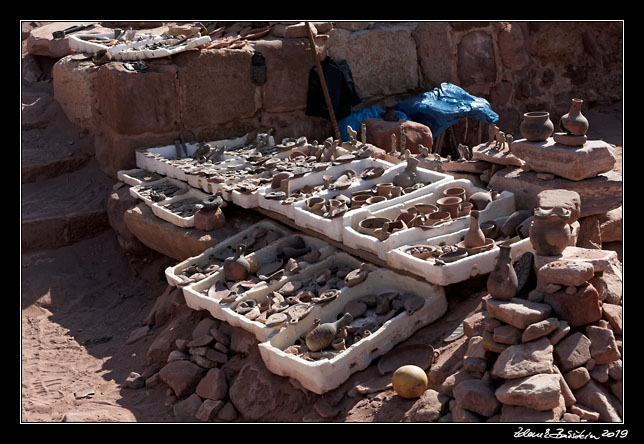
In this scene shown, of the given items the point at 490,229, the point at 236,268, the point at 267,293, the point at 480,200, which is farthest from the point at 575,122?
the point at 236,268

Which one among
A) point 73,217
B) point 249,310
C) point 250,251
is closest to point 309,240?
point 250,251

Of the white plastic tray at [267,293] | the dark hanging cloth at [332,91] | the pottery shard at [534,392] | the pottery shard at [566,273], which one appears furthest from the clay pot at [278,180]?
the pottery shard at [534,392]

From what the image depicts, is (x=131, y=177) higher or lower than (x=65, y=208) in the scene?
higher

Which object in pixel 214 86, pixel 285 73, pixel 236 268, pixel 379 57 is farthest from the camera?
pixel 379 57

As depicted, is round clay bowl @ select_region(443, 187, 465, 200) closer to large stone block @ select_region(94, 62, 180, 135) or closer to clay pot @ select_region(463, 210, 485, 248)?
clay pot @ select_region(463, 210, 485, 248)

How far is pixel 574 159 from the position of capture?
7258mm

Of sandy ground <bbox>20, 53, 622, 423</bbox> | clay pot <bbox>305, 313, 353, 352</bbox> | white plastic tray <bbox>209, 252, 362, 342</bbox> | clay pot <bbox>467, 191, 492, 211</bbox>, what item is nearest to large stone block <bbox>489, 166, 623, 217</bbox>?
clay pot <bbox>467, 191, 492, 211</bbox>

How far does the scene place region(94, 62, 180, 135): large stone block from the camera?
10109 millimetres

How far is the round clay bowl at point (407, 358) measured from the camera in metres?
6.23

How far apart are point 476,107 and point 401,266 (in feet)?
18.5

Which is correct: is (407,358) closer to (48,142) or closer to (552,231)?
(552,231)

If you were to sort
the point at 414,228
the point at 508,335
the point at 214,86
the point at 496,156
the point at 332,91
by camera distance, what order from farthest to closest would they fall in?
the point at 332,91, the point at 214,86, the point at 496,156, the point at 414,228, the point at 508,335

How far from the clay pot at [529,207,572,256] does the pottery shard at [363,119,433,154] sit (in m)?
4.98

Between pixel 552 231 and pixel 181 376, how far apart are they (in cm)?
333
